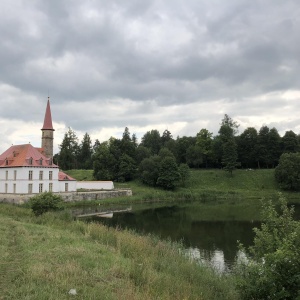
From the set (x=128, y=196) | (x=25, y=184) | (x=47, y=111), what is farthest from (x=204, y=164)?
(x=25, y=184)

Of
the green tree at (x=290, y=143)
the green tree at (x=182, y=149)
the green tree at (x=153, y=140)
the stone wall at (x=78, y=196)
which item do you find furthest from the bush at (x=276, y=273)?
the green tree at (x=153, y=140)

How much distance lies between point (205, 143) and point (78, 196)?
44.1m

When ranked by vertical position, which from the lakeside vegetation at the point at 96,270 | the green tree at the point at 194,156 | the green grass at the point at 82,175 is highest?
the green tree at the point at 194,156

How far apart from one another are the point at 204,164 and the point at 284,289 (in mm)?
80508

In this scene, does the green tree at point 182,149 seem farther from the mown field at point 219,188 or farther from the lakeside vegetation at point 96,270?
the lakeside vegetation at point 96,270

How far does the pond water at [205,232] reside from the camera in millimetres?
18891

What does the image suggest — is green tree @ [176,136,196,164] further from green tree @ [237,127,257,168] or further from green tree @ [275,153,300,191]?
green tree @ [275,153,300,191]

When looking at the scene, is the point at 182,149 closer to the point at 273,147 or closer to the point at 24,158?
the point at 273,147

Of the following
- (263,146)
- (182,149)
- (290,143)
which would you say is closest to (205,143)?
(182,149)

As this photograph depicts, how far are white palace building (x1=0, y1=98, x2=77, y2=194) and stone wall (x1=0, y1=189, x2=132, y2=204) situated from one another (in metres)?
1.01

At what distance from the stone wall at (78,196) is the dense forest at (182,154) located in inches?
440

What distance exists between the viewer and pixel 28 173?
4597 centimetres

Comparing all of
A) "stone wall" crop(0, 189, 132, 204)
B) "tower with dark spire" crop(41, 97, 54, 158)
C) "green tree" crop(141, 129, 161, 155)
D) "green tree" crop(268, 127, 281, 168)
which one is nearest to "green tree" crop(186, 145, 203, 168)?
"green tree" crop(268, 127, 281, 168)

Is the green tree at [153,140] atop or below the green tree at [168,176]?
atop
